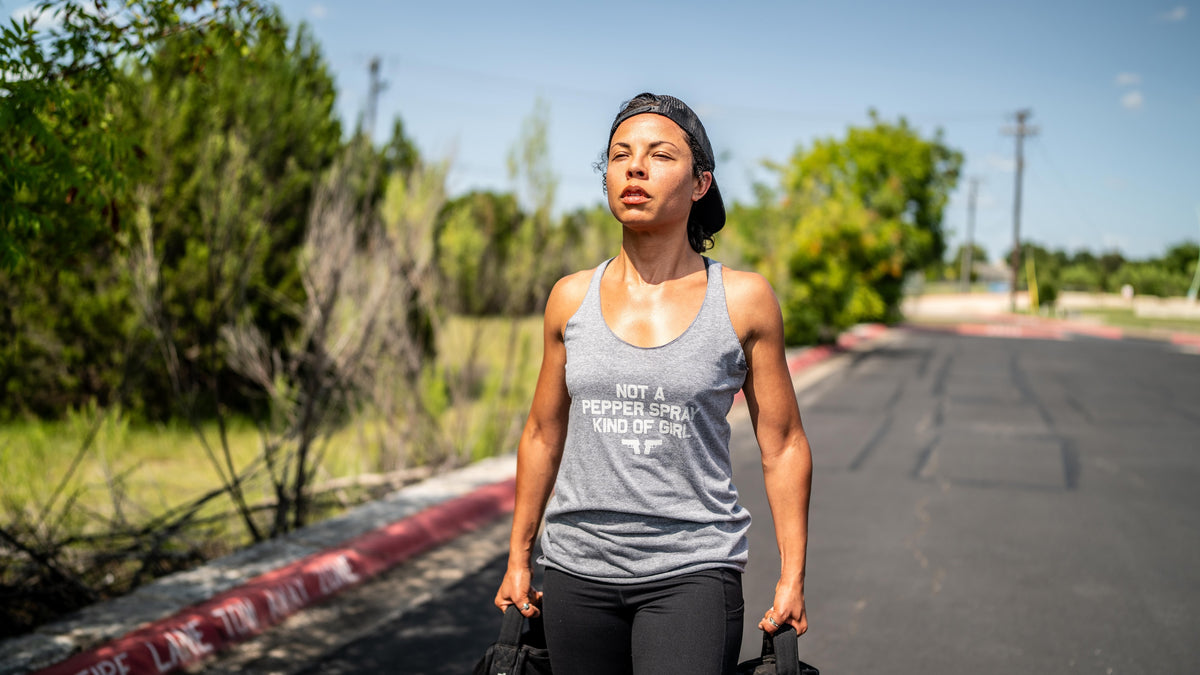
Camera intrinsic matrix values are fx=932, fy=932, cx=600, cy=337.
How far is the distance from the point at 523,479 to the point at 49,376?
28.3 feet

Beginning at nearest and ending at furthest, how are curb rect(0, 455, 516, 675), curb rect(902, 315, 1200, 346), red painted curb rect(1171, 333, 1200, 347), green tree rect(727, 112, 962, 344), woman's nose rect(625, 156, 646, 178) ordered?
woman's nose rect(625, 156, 646, 178)
curb rect(0, 455, 516, 675)
green tree rect(727, 112, 962, 344)
red painted curb rect(1171, 333, 1200, 347)
curb rect(902, 315, 1200, 346)

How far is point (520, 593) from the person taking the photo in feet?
7.29

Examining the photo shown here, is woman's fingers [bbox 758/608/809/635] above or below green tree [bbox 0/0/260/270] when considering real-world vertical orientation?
below

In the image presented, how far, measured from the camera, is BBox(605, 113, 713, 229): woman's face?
83.4 inches

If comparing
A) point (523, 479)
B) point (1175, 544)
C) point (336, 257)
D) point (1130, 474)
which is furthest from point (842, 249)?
point (523, 479)

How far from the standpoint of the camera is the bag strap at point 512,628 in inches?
85.4

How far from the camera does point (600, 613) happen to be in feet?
6.74

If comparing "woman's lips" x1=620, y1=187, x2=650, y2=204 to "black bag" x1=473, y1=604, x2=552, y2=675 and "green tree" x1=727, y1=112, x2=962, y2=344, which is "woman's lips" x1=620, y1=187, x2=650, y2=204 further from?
"green tree" x1=727, y1=112, x2=962, y2=344

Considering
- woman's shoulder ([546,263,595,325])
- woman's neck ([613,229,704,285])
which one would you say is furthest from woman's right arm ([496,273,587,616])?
woman's neck ([613,229,704,285])

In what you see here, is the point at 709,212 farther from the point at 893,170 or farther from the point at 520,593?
the point at 893,170

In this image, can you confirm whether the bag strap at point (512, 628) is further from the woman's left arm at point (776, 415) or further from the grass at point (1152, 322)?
the grass at point (1152, 322)

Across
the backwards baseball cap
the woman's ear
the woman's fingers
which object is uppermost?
the backwards baseball cap

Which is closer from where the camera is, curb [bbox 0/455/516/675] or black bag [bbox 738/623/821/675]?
Answer: black bag [bbox 738/623/821/675]

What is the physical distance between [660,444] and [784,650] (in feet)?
1.67
